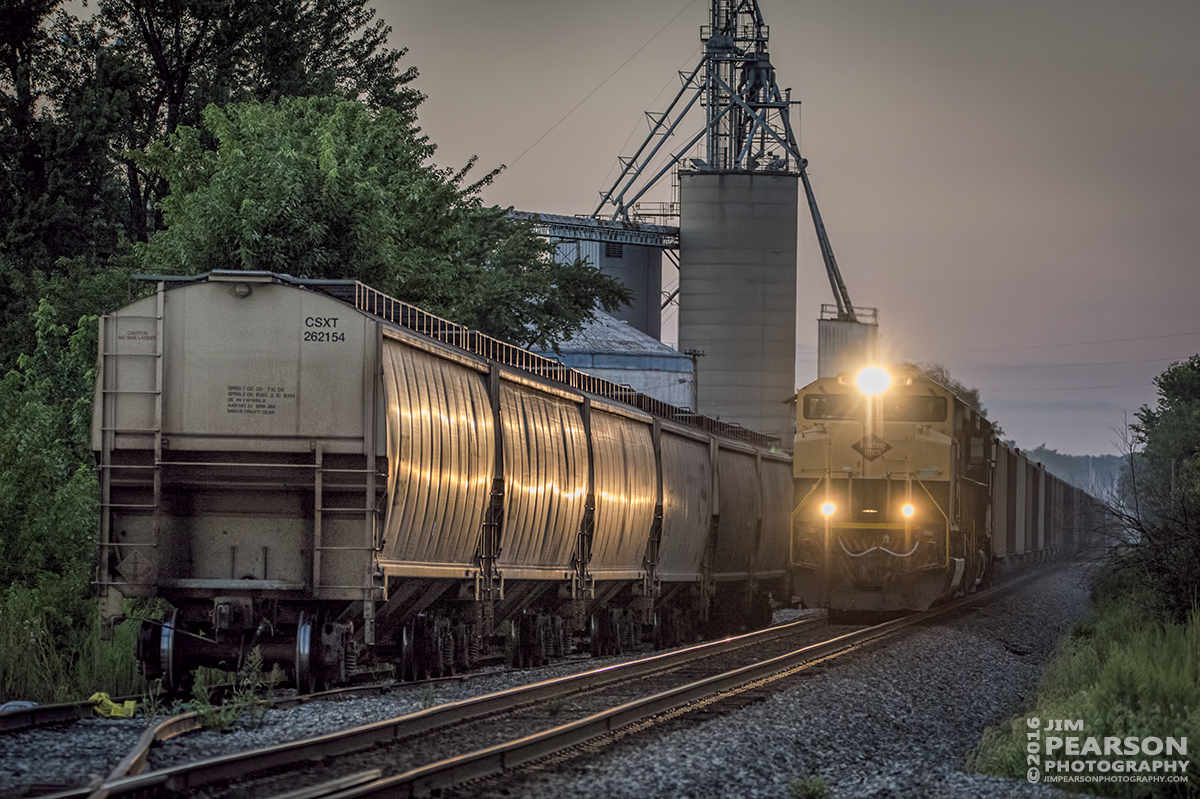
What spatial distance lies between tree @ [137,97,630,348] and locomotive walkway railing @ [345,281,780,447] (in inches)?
218

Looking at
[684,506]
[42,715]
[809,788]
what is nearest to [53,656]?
[42,715]

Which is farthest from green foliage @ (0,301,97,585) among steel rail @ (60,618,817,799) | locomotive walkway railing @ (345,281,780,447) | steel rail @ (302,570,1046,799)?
steel rail @ (302,570,1046,799)

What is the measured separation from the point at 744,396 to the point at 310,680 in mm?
50395

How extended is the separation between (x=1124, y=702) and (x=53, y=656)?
34.2 feet

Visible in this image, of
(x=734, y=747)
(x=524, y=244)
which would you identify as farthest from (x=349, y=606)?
(x=524, y=244)

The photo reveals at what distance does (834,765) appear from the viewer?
10.3m

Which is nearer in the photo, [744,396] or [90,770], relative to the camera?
[90,770]

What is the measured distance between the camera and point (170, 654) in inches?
496

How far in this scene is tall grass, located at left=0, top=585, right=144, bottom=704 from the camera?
1367cm

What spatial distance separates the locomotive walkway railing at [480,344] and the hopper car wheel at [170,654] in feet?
11.1

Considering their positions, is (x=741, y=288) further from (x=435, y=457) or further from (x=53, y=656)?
(x=53, y=656)

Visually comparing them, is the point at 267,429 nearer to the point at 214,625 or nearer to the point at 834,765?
the point at 214,625

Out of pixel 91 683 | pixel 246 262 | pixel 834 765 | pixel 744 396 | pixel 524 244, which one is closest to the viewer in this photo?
pixel 834 765

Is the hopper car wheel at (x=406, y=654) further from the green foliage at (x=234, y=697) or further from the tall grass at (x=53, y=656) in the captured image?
the tall grass at (x=53, y=656)
